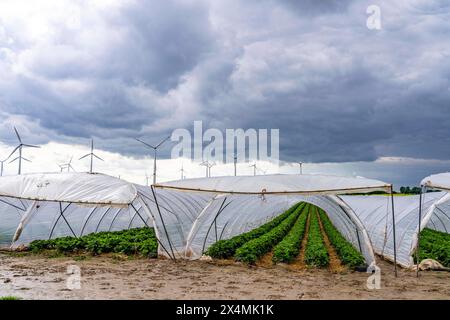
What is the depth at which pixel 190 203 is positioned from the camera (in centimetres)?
2450

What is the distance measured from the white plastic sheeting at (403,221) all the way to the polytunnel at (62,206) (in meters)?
10.6

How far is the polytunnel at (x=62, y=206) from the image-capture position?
18844 millimetres

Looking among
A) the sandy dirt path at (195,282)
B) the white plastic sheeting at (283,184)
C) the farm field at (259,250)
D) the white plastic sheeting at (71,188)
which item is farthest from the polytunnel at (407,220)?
the white plastic sheeting at (71,188)

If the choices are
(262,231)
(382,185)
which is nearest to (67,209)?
(262,231)

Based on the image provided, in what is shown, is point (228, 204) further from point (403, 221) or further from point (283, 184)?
point (403, 221)

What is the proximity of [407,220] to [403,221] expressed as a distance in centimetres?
36

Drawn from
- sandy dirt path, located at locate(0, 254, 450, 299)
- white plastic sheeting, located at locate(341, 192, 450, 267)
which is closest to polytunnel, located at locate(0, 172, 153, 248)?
sandy dirt path, located at locate(0, 254, 450, 299)

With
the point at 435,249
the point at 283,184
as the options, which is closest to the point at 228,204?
the point at 283,184

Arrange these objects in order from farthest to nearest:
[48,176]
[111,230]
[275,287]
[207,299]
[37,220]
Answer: [111,230]
[37,220]
[48,176]
[275,287]
[207,299]

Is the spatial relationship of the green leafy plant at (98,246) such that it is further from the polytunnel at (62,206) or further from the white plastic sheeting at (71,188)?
the white plastic sheeting at (71,188)

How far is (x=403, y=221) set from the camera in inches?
806

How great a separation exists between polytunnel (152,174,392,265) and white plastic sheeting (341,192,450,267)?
4.96ft

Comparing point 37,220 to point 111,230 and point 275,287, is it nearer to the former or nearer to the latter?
point 111,230
